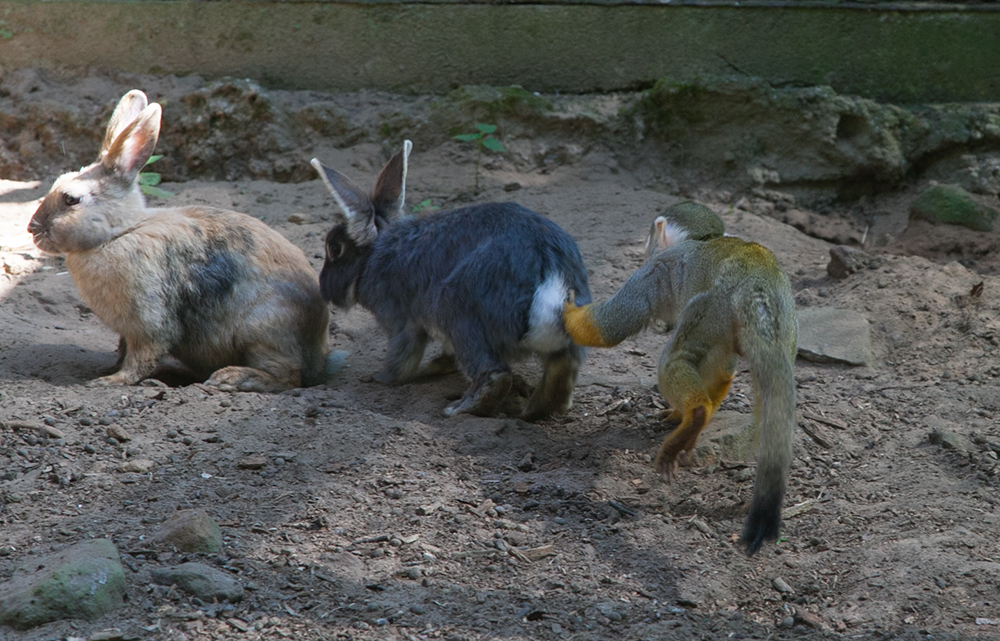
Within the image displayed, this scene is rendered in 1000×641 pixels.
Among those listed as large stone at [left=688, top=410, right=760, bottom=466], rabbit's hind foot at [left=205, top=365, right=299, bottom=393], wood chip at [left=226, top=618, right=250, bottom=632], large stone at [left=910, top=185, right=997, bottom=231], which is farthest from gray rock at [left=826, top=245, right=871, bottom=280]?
wood chip at [left=226, top=618, right=250, bottom=632]

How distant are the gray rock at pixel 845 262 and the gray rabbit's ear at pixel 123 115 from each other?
14.8 ft

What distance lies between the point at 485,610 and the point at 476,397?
5.94 ft

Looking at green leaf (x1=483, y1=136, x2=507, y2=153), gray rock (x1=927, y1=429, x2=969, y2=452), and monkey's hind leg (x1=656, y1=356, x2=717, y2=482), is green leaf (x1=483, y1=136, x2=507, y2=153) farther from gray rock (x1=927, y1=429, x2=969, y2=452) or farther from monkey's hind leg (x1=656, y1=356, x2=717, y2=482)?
gray rock (x1=927, y1=429, x2=969, y2=452)

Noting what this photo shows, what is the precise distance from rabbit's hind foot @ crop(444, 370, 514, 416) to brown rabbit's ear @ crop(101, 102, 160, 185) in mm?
2281

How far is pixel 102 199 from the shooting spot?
206 inches

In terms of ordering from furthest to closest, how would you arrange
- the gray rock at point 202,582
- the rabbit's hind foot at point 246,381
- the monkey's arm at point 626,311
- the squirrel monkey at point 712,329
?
the rabbit's hind foot at point 246,381
the monkey's arm at point 626,311
the squirrel monkey at point 712,329
the gray rock at point 202,582

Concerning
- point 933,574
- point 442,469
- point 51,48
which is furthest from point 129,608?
point 51,48

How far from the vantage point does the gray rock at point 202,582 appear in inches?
117

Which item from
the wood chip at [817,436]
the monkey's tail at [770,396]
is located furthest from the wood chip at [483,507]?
the wood chip at [817,436]

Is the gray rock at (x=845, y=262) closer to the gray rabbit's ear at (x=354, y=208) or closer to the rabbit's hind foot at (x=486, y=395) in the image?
the rabbit's hind foot at (x=486, y=395)

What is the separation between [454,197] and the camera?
747cm

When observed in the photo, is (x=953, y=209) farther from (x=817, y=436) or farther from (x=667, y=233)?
(x=667, y=233)

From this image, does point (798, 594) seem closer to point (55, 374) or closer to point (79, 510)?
point (79, 510)

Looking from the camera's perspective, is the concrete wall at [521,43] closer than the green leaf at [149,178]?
No
